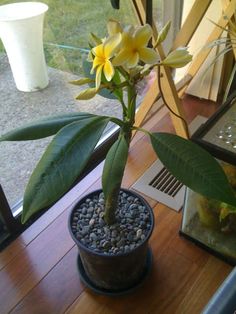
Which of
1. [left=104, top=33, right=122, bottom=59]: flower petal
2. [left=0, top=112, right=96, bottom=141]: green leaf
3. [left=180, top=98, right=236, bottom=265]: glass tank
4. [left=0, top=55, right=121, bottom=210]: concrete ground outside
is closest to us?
[left=104, top=33, right=122, bottom=59]: flower petal

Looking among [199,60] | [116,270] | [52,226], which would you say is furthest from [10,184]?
[199,60]

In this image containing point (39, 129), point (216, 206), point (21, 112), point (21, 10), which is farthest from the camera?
point (21, 112)

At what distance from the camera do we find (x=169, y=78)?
121cm

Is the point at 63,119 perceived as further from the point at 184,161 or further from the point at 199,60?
the point at 199,60

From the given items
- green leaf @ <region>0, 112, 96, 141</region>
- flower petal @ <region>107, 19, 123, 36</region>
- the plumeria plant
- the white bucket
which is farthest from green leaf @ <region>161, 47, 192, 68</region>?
the white bucket

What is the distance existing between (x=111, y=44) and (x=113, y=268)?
61cm

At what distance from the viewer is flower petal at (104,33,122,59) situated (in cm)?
57

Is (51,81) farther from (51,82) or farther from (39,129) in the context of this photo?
(39,129)

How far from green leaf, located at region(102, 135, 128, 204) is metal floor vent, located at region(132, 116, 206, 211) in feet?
1.91

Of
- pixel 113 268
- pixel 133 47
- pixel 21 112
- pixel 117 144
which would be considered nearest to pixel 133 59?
pixel 133 47

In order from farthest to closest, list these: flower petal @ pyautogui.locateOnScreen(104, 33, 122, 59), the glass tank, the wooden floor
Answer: the wooden floor → the glass tank → flower petal @ pyautogui.locateOnScreen(104, 33, 122, 59)

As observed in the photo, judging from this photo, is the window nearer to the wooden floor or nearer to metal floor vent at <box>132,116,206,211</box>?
the wooden floor

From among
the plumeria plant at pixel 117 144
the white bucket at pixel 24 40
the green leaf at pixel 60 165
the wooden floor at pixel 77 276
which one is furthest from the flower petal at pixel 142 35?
the wooden floor at pixel 77 276

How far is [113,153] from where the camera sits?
733 millimetres
